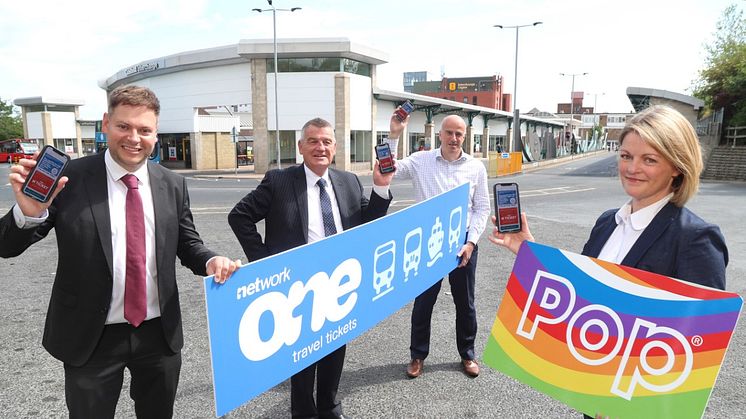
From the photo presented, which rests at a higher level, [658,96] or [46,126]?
[658,96]

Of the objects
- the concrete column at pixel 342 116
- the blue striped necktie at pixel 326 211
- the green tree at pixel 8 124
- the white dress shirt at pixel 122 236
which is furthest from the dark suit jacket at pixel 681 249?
the green tree at pixel 8 124

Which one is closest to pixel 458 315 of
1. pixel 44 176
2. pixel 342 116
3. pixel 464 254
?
pixel 464 254

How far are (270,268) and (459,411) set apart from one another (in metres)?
1.89

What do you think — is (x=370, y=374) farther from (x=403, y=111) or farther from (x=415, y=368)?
(x=403, y=111)

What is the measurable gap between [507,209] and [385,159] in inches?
44.6

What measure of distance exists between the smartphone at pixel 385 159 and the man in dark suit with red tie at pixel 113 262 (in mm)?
1496

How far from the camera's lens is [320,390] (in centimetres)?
309

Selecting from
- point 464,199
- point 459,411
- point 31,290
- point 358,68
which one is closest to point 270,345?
point 459,411

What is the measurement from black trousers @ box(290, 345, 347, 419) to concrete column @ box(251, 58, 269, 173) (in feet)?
90.8

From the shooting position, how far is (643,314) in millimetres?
1936

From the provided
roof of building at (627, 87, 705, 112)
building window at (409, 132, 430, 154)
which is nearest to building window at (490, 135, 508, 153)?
building window at (409, 132, 430, 154)

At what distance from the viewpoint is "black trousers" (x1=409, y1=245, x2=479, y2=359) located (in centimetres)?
383

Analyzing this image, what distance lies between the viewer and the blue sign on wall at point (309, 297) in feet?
6.93

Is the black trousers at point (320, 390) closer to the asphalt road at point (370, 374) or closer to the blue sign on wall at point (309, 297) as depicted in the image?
the asphalt road at point (370, 374)
